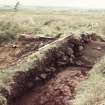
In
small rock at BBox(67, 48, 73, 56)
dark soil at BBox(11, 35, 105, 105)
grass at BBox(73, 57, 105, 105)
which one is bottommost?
dark soil at BBox(11, 35, 105, 105)

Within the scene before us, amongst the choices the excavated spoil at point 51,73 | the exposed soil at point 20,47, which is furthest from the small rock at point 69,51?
the exposed soil at point 20,47

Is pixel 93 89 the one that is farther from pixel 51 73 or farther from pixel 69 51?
pixel 69 51

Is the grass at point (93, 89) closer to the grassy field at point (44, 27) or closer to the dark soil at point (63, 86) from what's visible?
the dark soil at point (63, 86)

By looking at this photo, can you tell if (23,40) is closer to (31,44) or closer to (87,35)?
(31,44)

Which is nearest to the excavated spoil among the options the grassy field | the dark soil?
the dark soil

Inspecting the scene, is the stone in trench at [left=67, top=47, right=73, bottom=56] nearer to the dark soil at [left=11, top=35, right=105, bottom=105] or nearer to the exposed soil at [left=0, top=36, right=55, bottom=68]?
the dark soil at [left=11, top=35, right=105, bottom=105]

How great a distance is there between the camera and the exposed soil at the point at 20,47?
1969 cm

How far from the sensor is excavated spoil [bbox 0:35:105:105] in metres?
14.1

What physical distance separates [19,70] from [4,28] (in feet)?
35.5

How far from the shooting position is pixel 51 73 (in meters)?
16.8

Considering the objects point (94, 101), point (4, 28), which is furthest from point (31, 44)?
point (94, 101)

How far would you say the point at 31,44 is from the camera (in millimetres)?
21156

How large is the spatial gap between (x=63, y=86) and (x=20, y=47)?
6.50 meters

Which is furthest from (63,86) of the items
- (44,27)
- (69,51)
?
(44,27)
